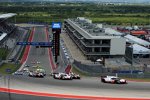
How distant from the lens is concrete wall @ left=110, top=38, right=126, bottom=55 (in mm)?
67938

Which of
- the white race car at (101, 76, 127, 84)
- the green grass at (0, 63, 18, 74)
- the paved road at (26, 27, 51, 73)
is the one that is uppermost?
the white race car at (101, 76, 127, 84)

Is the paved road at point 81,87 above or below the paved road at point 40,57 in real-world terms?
above

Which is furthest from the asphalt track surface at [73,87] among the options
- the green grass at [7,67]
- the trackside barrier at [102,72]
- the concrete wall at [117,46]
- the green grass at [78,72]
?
the concrete wall at [117,46]

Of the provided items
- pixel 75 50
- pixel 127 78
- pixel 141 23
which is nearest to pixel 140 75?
pixel 127 78

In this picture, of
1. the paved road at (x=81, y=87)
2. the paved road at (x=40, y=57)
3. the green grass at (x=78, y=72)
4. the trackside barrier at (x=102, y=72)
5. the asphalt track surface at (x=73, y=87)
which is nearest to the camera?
the asphalt track surface at (x=73, y=87)

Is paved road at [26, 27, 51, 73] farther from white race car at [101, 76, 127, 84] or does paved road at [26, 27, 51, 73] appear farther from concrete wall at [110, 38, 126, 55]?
white race car at [101, 76, 127, 84]

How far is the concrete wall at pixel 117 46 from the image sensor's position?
6794 cm

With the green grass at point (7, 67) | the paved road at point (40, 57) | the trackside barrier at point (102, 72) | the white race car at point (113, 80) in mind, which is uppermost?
the white race car at point (113, 80)

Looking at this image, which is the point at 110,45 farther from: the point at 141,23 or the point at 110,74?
the point at 141,23

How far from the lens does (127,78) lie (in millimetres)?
48844

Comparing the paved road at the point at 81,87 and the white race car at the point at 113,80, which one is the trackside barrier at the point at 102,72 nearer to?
the paved road at the point at 81,87

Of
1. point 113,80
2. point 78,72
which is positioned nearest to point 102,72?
point 78,72

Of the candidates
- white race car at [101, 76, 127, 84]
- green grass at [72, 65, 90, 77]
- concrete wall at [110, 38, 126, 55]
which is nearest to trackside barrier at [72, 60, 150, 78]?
green grass at [72, 65, 90, 77]

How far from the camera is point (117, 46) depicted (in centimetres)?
6806
